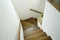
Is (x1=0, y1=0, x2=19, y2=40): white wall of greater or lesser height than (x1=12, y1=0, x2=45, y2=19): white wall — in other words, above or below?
above

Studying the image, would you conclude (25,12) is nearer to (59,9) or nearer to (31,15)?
(31,15)

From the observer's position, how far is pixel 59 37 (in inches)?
82.7

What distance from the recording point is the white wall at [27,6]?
4691 millimetres

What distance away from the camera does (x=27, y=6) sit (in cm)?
483

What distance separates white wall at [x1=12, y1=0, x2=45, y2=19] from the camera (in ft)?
15.4

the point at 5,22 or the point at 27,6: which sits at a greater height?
the point at 5,22

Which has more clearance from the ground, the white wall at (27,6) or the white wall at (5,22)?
the white wall at (5,22)

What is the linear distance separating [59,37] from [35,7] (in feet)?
9.91

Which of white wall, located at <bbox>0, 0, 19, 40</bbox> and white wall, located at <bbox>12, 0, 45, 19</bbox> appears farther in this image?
white wall, located at <bbox>12, 0, 45, 19</bbox>

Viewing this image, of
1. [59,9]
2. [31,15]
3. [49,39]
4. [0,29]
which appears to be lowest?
[31,15]

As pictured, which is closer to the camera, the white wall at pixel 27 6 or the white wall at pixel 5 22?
the white wall at pixel 5 22

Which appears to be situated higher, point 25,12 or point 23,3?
point 23,3

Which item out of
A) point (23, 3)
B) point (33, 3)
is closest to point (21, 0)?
point (23, 3)

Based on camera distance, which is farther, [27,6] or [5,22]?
[27,6]
